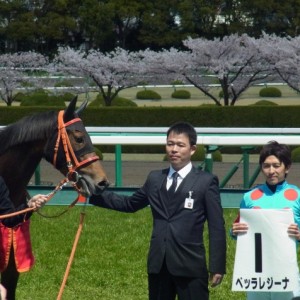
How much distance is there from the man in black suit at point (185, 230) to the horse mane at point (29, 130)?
0.77m

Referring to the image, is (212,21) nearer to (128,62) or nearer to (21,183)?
(128,62)

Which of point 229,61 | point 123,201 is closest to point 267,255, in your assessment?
point 123,201

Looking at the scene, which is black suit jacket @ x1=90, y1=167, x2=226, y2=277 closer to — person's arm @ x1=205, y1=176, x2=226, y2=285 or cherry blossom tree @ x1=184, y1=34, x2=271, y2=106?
person's arm @ x1=205, y1=176, x2=226, y2=285

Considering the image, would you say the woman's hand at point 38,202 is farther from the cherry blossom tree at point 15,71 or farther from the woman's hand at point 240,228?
the cherry blossom tree at point 15,71

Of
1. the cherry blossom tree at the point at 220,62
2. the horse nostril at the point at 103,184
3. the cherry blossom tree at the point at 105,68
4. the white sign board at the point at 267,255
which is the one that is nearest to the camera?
the white sign board at the point at 267,255

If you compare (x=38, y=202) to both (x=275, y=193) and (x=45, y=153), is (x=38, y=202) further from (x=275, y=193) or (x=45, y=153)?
(x=275, y=193)

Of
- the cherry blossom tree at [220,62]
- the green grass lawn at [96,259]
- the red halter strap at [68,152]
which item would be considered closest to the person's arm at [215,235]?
the red halter strap at [68,152]

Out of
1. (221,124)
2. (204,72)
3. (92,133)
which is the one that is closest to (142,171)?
(92,133)

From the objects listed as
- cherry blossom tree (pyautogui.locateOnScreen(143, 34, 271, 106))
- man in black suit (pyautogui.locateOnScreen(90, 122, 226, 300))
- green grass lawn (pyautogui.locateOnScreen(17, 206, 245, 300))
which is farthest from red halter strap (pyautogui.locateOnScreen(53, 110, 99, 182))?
cherry blossom tree (pyautogui.locateOnScreen(143, 34, 271, 106))

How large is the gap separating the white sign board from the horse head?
31.3 inches

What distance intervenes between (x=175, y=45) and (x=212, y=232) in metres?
32.0

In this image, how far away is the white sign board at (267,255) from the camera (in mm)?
3836

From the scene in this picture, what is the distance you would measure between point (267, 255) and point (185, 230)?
38cm

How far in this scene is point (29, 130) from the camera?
4395 mm
